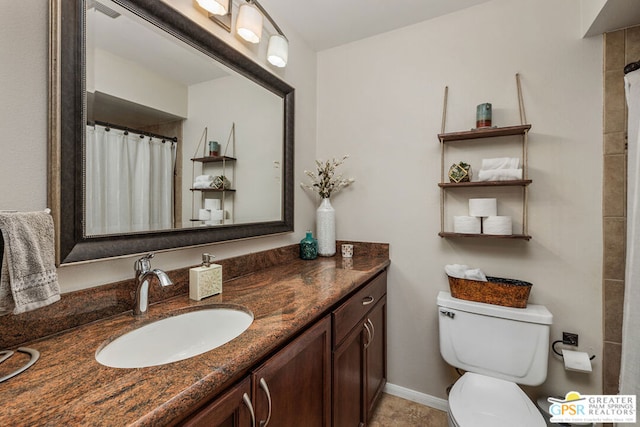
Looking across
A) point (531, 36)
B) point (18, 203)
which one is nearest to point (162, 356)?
point (18, 203)

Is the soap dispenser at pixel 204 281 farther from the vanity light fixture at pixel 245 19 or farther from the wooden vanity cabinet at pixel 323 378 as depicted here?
the vanity light fixture at pixel 245 19

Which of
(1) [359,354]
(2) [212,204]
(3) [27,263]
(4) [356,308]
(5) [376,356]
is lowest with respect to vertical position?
(5) [376,356]

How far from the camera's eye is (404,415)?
5.59 ft

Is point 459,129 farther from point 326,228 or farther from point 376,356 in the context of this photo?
point 376,356

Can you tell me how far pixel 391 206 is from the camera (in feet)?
6.18

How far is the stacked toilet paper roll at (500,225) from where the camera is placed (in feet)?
4.83

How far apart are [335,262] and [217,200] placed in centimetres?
84

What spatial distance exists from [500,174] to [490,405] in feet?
Result: 3.55

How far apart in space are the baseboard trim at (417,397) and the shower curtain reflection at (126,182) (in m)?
1.74

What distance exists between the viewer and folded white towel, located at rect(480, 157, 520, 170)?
148 centimetres

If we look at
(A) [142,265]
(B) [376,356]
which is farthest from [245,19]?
(B) [376,356]

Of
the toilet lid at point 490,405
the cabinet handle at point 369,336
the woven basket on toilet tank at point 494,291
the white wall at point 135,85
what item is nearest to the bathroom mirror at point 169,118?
the white wall at point 135,85

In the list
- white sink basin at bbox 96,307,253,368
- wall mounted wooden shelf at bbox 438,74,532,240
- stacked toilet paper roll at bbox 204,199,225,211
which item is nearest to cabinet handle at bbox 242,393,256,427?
white sink basin at bbox 96,307,253,368

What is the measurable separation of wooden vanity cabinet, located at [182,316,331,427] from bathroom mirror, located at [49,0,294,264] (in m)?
0.60
